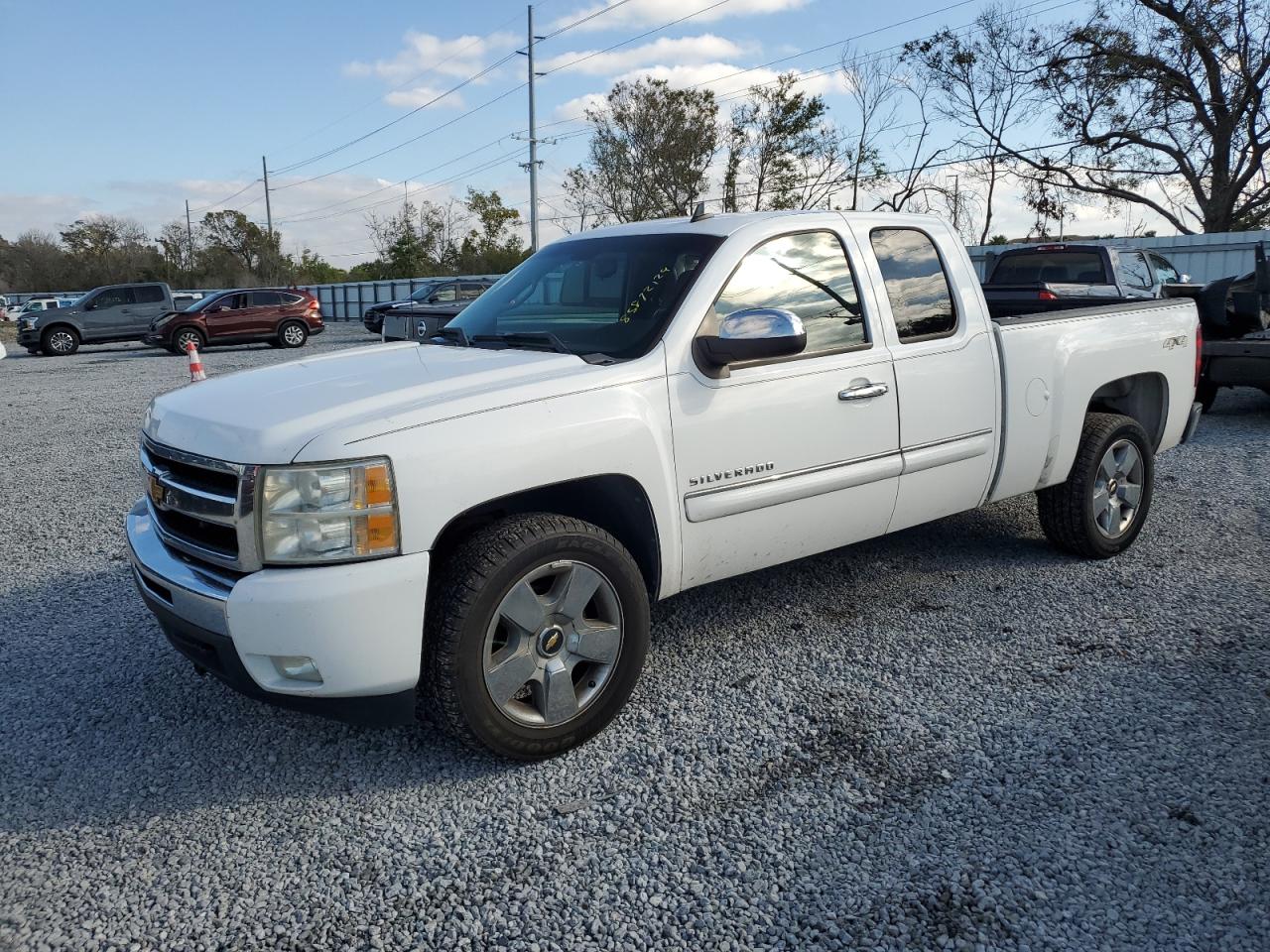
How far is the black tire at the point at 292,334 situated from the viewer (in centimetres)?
2519

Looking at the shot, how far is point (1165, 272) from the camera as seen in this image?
13102 mm

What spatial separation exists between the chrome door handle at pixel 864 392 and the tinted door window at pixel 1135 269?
9.24 m

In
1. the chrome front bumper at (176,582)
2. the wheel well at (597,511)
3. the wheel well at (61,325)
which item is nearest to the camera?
the chrome front bumper at (176,582)

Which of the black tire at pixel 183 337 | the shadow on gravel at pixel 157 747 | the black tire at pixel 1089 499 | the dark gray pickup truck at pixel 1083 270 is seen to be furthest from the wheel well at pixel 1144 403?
the black tire at pixel 183 337

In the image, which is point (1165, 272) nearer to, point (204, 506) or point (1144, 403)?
point (1144, 403)

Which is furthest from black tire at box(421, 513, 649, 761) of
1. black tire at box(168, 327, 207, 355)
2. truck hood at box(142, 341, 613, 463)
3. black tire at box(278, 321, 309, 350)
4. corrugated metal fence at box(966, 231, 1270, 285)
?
black tire at box(278, 321, 309, 350)

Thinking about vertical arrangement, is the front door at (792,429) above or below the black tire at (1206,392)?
above

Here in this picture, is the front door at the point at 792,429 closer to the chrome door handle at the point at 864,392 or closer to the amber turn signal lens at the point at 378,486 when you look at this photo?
the chrome door handle at the point at 864,392

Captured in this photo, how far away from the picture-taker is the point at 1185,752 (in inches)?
125

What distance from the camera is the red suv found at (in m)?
23.4

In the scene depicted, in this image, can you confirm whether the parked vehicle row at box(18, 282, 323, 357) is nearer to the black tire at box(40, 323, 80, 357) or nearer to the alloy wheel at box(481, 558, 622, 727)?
the black tire at box(40, 323, 80, 357)

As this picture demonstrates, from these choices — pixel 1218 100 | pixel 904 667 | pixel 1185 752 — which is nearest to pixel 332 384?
pixel 904 667

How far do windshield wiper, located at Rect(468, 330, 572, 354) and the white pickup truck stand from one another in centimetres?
1

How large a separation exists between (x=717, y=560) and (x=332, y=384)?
153 centimetres
